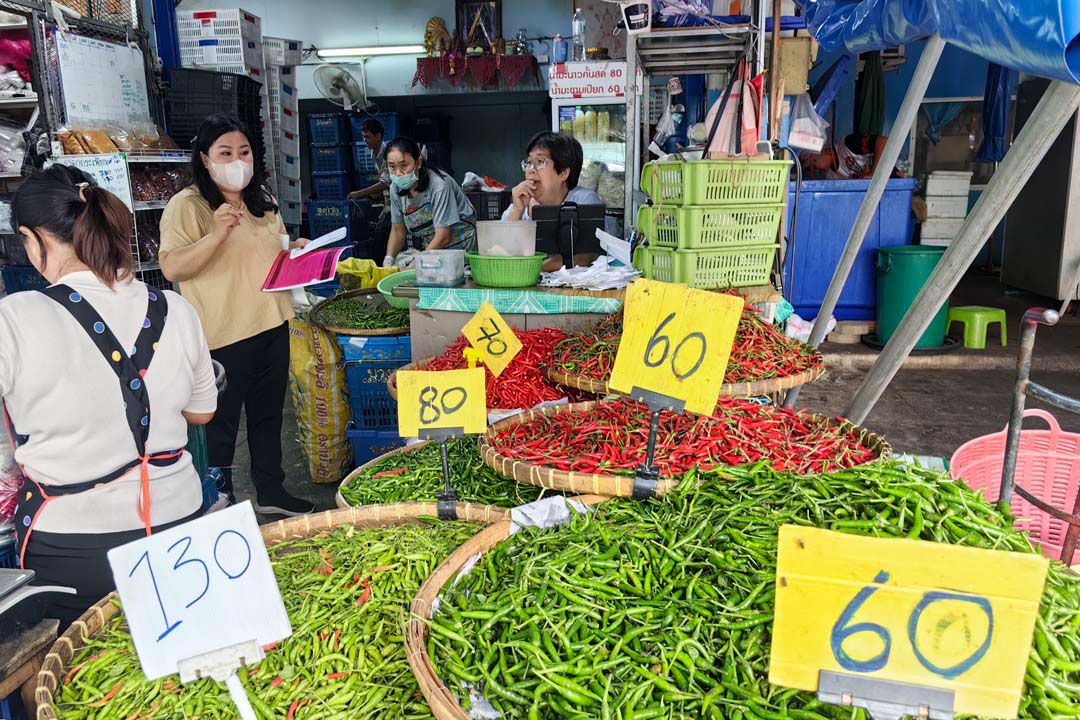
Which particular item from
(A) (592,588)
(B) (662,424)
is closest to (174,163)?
(B) (662,424)

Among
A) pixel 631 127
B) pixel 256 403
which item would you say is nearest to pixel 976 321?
pixel 631 127

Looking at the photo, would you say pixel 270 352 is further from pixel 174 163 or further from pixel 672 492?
pixel 174 163

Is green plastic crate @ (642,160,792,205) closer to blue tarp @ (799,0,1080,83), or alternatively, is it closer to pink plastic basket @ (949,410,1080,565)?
blue tarp @ (799,0,1080,83)

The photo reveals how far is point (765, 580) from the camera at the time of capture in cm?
155

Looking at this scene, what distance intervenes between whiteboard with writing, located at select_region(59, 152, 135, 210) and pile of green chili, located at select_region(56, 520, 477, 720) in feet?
16.1

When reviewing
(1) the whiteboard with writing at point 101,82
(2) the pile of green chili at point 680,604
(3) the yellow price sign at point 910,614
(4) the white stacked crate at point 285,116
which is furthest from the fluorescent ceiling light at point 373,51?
(3) the yellow price sign at point 910,614

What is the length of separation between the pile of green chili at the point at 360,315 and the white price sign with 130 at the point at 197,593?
3037 millimetres

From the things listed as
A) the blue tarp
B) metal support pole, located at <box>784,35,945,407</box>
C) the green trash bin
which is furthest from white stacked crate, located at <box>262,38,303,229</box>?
the blue tarp

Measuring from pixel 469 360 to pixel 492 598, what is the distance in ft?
5.42

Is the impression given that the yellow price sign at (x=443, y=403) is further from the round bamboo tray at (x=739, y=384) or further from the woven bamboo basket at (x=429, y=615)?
the round bamboo tray at (x=739, y=384)

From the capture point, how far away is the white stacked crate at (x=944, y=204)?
8.12 metres

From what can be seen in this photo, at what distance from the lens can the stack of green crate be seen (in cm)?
354

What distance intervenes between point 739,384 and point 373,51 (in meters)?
10.8

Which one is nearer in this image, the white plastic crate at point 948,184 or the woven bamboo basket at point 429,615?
the woven bamboo basket at point 429,615
